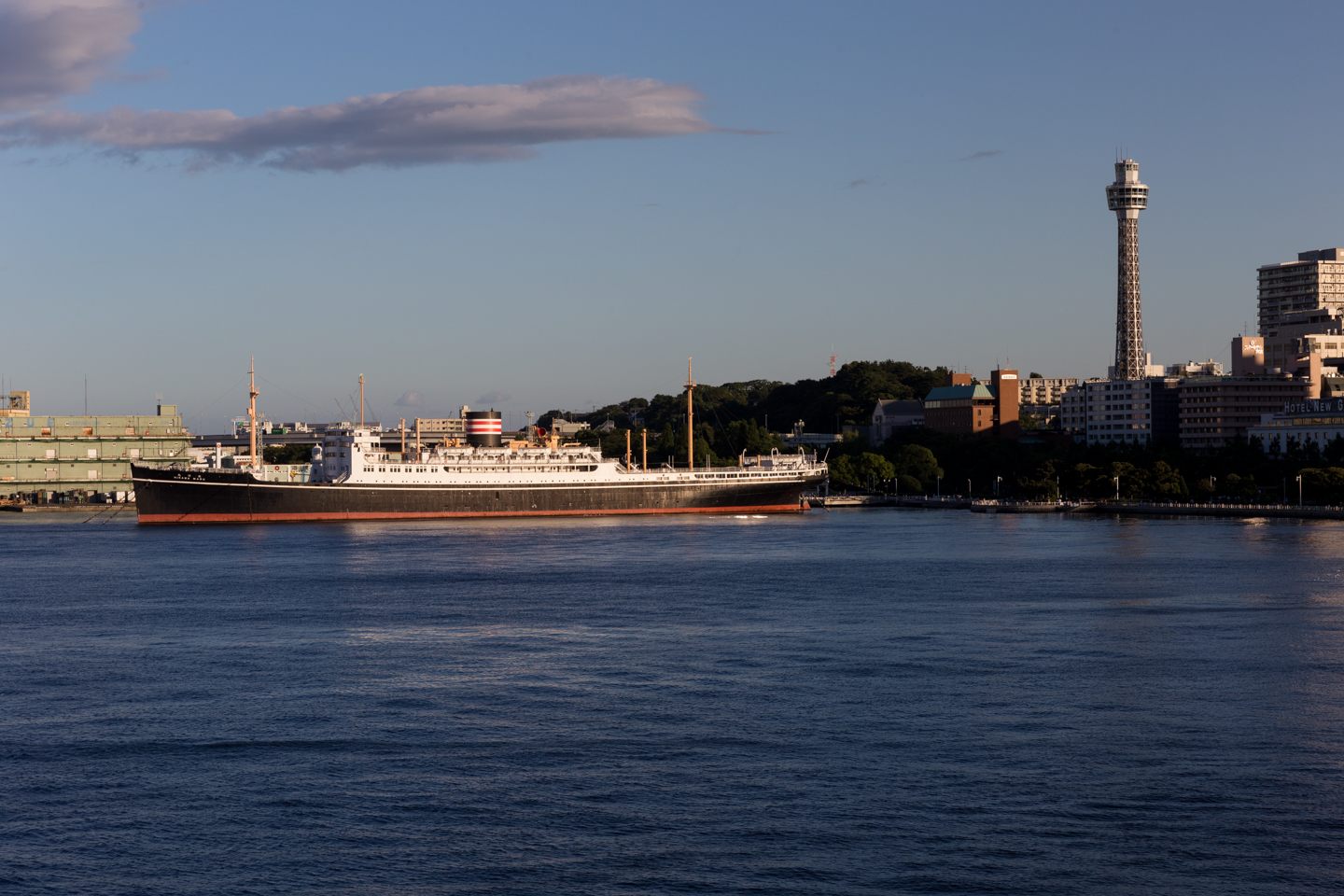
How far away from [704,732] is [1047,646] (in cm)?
1316

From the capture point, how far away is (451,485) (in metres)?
94.6

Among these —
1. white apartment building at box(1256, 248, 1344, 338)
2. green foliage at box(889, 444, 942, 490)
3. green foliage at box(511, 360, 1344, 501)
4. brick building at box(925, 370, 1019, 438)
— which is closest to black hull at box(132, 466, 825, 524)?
green foliage at box(511, 360, 1344, 501)

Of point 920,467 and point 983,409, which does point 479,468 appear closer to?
point 920,467

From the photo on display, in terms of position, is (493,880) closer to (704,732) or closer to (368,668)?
(704,732)

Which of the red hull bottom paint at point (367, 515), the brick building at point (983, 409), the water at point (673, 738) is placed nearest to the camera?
the water at point (673, 738)

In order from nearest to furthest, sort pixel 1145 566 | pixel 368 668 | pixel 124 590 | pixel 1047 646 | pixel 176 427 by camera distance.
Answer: pixel 368 668 < pixel 1047 646 < pixel 124 590 < pixel 1145 566 < pixel 176 427

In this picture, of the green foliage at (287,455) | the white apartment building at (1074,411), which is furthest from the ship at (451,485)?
the green foliage at (287,455)

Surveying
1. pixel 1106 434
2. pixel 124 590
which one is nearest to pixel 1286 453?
pixel 1106 434

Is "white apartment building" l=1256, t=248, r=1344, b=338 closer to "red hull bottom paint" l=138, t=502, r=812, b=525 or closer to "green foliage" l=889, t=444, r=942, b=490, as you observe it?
"green foliage" l=889, t=444, r=942, b=490

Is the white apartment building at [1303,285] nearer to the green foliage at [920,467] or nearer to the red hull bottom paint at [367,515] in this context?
the green foliage at [920,467]

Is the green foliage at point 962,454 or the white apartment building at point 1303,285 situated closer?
the green foliage at point 962,454

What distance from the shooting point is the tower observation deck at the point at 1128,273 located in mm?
166250

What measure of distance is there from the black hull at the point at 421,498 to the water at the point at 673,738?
40856 millimetres

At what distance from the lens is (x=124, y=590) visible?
158ft
